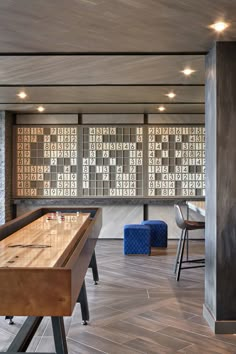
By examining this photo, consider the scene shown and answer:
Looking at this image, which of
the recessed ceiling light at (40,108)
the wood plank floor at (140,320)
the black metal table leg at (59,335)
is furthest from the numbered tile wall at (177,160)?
the black metal table leg at (59,335)

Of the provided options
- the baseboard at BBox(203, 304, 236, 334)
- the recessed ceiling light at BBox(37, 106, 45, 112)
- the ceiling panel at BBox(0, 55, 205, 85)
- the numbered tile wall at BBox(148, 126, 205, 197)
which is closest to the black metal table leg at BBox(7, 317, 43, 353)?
the baseboard at BBox(203, 304, 236, 334)

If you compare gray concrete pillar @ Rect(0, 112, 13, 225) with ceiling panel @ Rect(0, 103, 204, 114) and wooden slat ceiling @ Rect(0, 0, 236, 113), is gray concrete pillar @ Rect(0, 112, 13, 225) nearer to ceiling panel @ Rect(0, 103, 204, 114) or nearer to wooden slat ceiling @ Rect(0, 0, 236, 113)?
ceiling panel @ Rect(0, 103, 204, 114)

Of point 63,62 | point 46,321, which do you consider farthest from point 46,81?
point 46,321

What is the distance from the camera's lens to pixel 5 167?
894 centimetres

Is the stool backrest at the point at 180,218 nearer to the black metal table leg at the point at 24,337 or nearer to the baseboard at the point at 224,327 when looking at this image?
the baseboard at the point at 224,327

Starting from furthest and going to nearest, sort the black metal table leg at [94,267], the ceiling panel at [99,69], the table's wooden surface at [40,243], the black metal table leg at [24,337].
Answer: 1. the black metal table leg at [94,267]
2. the ceiling panel at [99,69]
3. the black metal table leg at [24,337]
4. the table's wooden surface at [40,243]

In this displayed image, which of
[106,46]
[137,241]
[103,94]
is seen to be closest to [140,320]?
[106,46]

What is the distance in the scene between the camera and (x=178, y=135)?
9.36 meters

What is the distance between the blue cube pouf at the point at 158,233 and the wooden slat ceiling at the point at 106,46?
2369 mm

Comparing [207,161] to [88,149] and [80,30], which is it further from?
[88,149]

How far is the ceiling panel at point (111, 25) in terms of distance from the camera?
10.6 ft

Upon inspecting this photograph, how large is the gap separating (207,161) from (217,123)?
1.63 feet

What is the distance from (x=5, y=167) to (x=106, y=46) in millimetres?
5271

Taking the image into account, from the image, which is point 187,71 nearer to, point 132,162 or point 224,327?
point 224,327
